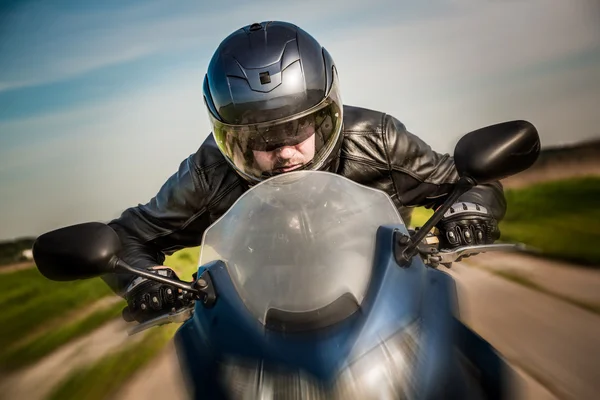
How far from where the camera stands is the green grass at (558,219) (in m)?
3.60

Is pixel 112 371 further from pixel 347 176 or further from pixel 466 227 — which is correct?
pixel 466 227

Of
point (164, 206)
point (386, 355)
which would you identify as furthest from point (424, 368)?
point (164, 206)

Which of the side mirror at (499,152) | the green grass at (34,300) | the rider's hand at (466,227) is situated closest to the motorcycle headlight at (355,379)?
the side mirror at (499,152)

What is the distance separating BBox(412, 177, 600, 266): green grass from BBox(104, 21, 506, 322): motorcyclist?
3.65 feet

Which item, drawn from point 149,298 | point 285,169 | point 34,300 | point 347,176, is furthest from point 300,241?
point 34,300

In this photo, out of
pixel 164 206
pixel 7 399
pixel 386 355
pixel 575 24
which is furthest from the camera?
pixel 575 24

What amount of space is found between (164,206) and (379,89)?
385 centimetres

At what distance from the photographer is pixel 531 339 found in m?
2.49

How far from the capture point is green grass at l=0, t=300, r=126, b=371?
3.83 metres

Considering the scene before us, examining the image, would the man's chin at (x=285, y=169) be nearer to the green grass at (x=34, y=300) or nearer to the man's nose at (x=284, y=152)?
the man's nose at (x=284, y=152)

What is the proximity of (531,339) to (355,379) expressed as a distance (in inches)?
66.5

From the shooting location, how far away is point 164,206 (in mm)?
3021

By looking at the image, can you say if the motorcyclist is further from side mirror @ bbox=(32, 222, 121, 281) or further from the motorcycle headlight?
the motorcycle headlight

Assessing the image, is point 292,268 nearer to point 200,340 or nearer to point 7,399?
point 200,340
